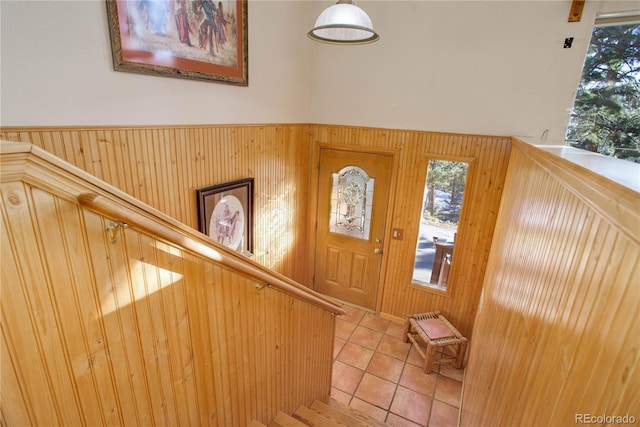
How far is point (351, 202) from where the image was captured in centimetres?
416

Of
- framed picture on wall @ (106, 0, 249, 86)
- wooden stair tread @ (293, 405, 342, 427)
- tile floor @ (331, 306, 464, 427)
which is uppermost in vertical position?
framed picture on wall @ (106, 0, 249, 86)

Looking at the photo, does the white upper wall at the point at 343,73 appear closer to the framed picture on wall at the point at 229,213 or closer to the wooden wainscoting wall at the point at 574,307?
the framed picture on wall at the point at 229,213

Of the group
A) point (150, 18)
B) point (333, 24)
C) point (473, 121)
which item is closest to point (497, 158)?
point (473, 121)

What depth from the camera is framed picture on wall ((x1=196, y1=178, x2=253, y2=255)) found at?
2784 mm

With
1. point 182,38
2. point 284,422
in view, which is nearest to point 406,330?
point 284,422

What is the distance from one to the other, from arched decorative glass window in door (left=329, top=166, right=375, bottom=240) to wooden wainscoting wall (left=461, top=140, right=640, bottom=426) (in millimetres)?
2616

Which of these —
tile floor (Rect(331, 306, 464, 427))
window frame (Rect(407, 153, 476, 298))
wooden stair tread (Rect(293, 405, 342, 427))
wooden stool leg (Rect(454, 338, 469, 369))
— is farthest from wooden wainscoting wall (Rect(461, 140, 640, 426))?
wooden stool leg (Rect(454, 338, 469, 369))

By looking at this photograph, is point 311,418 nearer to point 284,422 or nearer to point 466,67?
point 284,422

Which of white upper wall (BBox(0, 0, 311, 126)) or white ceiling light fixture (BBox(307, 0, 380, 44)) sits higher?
white ceiling light fixture (BBox(307, 0, 380, 44))

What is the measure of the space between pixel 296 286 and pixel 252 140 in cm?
185

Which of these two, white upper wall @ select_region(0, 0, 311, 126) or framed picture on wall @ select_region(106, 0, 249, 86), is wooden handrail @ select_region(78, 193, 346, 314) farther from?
framed picture on wall @ select_region(106, 0, 249, 86)

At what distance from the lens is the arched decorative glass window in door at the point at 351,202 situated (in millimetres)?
4027

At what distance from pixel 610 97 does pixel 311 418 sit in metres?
3.57

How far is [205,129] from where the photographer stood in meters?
2.71
